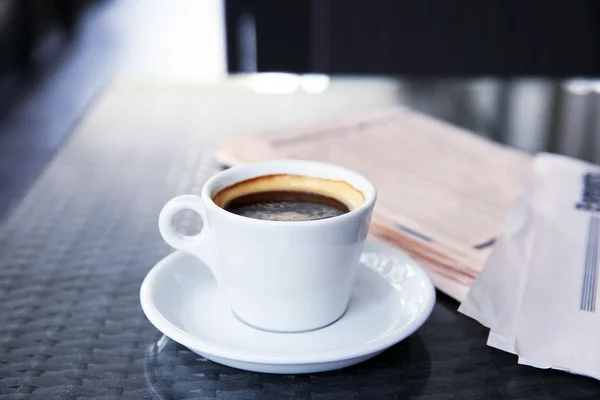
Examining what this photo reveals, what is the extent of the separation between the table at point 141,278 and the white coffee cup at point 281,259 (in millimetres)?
41

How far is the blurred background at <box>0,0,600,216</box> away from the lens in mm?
876

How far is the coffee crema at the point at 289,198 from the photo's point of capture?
0.45 meters

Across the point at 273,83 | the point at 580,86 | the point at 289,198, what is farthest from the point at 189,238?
the point at 580,86

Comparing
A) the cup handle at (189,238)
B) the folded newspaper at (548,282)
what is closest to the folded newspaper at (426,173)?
the folded newspaper at (548,282)

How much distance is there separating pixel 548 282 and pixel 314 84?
540 millimetres

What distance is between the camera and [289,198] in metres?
0.48

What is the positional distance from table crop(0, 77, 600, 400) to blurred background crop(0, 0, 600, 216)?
0.7 inches

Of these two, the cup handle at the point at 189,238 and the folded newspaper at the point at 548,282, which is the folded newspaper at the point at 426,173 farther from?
the cup handle at the point at 189,238

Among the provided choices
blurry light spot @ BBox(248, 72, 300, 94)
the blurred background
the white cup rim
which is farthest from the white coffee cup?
blurry light spot @ BBox(248, 72, 300, 94)

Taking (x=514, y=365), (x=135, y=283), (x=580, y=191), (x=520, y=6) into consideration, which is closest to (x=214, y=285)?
(x=135, y=283)

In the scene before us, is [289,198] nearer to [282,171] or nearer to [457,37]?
[282,171]

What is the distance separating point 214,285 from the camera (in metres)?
0.48

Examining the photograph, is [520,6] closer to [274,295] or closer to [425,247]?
[425,247]

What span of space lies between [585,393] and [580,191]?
0.25m
